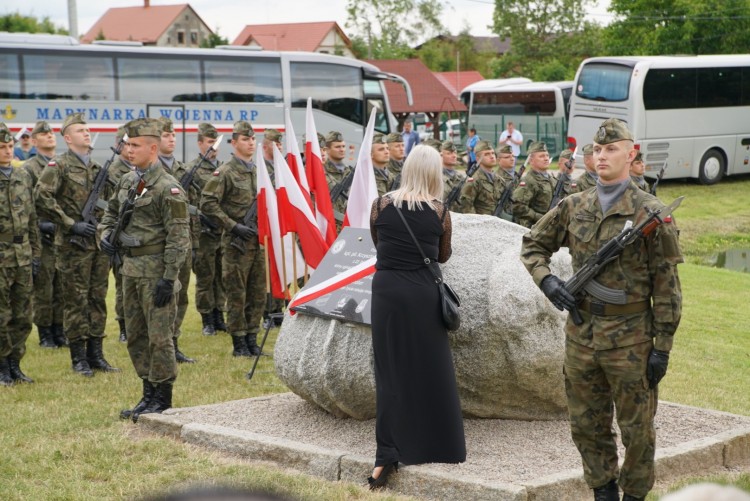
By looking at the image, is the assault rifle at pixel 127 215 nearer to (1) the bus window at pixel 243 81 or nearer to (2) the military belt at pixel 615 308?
(2) the military belt at pixel 615 308

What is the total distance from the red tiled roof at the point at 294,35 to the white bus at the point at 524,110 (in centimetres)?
4488

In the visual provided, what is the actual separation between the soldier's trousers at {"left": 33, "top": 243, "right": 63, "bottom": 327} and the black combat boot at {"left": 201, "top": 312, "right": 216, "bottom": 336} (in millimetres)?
1538

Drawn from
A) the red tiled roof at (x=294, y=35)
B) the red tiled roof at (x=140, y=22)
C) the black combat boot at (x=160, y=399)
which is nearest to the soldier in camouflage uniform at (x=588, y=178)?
the black combat boot at (x=160, y=399)

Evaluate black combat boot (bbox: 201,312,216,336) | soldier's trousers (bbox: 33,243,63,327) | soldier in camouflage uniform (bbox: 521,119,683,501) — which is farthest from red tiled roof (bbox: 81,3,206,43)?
soldier in camouflage uniform (bbox: 521,119,683,501)

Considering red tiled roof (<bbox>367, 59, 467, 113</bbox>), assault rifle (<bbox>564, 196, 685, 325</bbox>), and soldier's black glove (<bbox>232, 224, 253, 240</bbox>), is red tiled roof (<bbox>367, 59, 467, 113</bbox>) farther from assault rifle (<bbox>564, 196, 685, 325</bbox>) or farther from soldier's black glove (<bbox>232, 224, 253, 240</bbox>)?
assault rifle (<bbox>564, 196, 685, 325</bbox>)

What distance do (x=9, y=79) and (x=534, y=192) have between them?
1301 centimetres

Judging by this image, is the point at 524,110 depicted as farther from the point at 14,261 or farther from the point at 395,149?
the point at 14,261

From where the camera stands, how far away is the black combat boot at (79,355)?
9180 mm

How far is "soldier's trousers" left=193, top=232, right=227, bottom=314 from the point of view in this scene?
11.2 m

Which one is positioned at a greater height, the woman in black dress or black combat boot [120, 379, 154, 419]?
the woman in black dress

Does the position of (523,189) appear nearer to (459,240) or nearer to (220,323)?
(220,323)

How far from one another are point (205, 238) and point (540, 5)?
6989 centimetres

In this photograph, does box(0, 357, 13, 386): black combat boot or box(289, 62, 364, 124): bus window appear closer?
box(0, 357, 13, 386): black combat boot

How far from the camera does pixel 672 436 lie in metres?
6.73
